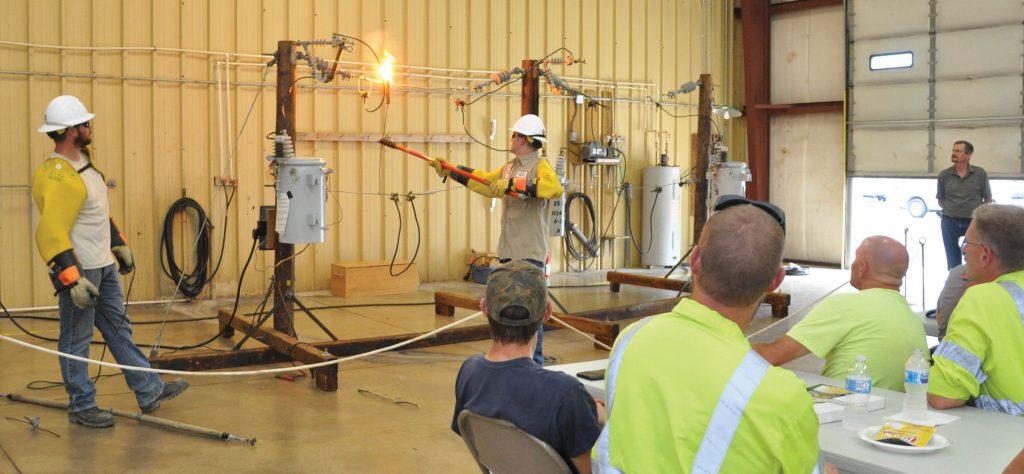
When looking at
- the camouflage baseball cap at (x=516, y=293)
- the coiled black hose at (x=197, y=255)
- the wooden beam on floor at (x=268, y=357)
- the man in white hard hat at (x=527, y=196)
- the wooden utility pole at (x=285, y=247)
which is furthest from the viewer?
the coiled black hose at (x=197, y=255)

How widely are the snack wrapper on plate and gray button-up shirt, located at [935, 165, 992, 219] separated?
9336 millimetres

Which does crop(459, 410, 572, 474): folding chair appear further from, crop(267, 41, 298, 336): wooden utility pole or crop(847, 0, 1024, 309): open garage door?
crop(847, 0, 1024, 309): open garage door

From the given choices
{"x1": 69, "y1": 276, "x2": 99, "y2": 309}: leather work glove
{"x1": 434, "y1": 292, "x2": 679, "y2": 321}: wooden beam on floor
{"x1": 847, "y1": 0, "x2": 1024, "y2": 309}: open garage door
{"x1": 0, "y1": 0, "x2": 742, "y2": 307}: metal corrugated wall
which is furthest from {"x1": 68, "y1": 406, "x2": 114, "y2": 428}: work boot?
{"x1": 847, "y1": 0, "x2": 1024, "y2": 309}: open garage door

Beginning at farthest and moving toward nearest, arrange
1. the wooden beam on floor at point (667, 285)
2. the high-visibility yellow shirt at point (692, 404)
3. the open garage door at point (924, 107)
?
the open garage door at point (924, 107)
the wooden beam on floor at point (667, 285)
the high-visibility yellow shirt at point (692, 404)

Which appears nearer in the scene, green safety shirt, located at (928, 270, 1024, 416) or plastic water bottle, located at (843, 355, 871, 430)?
plastic water bottle, located at (843, 355, 871, 430)

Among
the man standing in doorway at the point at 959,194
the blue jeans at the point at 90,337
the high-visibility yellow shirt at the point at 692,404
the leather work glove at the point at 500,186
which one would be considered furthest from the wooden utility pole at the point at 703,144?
the high-visibility yellow shirt at the point at 692,404

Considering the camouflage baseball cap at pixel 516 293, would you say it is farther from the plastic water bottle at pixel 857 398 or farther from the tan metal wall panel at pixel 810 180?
the tan metal wall panel at pixel 810 180

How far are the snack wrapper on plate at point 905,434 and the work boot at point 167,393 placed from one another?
4491 mm

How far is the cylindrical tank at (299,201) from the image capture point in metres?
7.35

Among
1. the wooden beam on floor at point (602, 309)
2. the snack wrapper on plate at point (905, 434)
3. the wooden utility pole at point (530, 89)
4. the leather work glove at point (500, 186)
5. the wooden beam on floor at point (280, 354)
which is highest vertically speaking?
the wooden utility pole at point (530, 89)

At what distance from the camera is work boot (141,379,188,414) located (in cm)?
605

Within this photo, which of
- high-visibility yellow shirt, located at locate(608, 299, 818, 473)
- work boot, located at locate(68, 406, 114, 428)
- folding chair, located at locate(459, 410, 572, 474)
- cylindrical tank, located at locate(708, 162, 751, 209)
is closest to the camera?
high-visibility yellow shirt, located at locate(608, 299, 818, 473)

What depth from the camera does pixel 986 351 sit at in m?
3.40

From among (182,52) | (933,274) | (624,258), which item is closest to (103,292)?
(182,52)
